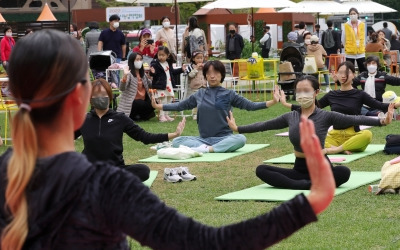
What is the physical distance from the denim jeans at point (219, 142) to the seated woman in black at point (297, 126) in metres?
3.26

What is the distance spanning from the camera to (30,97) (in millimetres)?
2146

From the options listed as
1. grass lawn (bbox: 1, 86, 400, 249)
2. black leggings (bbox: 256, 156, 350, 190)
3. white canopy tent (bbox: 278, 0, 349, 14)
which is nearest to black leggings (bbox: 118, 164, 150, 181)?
grass lawn (bbox: 1, 86, 400, 249)

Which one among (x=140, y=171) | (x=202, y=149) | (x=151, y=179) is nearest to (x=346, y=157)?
(x=202, y=149)

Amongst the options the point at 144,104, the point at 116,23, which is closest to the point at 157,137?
the point at 144,104

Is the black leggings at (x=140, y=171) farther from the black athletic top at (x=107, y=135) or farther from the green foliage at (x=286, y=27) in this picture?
the green foliage at (x=286, y=27)

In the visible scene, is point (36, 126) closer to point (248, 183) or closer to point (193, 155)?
point (248, 183)

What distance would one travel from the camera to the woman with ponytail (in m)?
2.09

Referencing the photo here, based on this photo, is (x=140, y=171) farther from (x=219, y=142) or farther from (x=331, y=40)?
(x=331, y=40)

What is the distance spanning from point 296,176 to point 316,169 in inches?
286

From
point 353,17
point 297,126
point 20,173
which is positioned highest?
point 353,17

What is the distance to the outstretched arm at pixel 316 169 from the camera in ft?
6.73

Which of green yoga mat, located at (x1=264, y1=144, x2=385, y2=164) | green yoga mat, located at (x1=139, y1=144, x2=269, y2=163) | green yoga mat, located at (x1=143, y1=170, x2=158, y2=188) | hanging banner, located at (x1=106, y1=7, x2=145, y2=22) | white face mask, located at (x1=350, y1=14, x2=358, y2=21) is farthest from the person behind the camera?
hanging banner, located at (x1=106, y1=7, x2=145, y2=22)

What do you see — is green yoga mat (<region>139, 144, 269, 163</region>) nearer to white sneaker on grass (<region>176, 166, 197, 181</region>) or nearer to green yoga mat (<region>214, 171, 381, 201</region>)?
white sneaker on grass (<region>176, 166, 197, 181</region>)

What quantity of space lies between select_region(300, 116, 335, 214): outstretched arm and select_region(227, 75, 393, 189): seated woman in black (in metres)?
7.04
